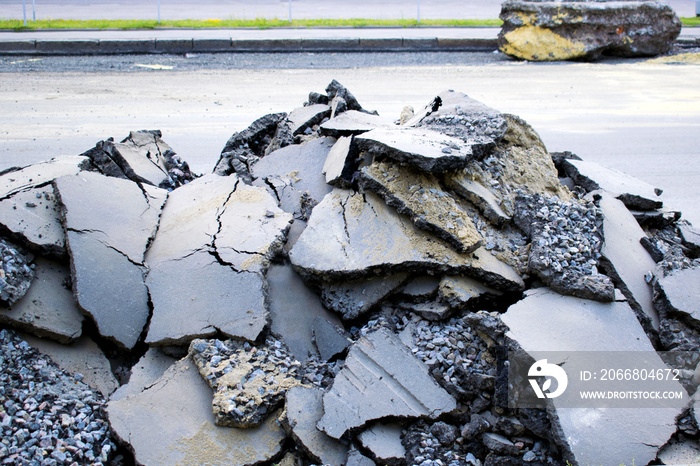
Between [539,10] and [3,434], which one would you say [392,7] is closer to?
[539,10]

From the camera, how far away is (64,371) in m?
3.12

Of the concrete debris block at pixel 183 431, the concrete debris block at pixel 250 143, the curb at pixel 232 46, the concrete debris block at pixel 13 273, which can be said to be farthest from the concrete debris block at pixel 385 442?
the curb at pixel 232 46

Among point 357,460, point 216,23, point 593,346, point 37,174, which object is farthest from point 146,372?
point 216,23

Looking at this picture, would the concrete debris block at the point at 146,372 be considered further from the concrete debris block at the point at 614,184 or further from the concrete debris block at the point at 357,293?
the concrete debris block at the point at 614,184

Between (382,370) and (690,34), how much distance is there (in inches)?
644

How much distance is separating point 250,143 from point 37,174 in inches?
74.2

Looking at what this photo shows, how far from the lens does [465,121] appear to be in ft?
14.0

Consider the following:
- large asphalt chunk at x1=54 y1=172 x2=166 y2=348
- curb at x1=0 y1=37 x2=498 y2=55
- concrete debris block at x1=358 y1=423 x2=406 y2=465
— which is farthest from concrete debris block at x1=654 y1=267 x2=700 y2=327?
curb at x1=0 y1=37 x2=498 y2=55

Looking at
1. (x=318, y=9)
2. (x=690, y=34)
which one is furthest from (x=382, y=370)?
(x=318, y=9)

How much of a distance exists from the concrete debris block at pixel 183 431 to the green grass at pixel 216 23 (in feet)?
46.2

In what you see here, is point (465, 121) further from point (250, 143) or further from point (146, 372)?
point (146, 372)

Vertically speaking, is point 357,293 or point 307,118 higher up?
point 307,118

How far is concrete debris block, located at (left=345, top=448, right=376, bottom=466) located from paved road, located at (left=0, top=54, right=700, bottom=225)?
4.48 metres

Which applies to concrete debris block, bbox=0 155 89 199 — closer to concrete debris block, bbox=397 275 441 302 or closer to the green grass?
concrete debris block, bbox=397 275 441 302
